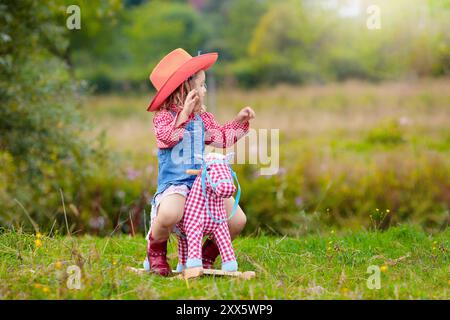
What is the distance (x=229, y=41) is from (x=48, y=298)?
26.7 m

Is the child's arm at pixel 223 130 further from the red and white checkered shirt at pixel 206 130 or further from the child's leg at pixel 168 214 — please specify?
the child's leg at pixel 168 214

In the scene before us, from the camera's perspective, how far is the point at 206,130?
446cm

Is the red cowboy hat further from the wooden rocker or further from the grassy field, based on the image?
the grassy field

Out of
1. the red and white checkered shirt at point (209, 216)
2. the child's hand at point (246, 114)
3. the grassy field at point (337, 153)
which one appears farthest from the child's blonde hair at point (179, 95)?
the grassy field at point (337, 153)

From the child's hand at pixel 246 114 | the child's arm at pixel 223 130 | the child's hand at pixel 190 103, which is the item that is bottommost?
the child's arm at pixel 223 130

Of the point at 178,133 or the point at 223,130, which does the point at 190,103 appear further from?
the point at 223,130

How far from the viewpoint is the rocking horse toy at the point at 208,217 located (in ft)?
13.7

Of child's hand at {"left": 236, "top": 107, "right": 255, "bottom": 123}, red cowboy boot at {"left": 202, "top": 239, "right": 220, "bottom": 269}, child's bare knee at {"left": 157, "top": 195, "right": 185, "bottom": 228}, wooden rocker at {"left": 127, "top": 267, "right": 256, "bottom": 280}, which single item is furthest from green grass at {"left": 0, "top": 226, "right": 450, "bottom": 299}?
child's hand at {"left": 236, "top": 107, "right": 255, "bottom": 123}

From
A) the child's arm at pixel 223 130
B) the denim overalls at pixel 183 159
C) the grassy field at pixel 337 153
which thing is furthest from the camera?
the grassy field at pixel 337 153

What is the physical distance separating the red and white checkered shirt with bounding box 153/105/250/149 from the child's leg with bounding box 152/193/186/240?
0.32 metres

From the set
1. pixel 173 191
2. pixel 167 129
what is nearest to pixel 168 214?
pixel 173 191

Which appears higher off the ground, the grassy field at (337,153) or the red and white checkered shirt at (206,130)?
the red and white checkered shirt at (206,130)

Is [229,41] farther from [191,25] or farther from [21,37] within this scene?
[21,37]

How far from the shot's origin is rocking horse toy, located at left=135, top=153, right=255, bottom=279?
4.17 meters
